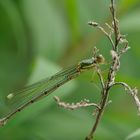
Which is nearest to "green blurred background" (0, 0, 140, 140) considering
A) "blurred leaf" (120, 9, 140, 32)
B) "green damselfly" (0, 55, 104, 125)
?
"blurred leaf" (120, 9, 140, 32)

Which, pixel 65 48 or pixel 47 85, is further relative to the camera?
pixel 65 48

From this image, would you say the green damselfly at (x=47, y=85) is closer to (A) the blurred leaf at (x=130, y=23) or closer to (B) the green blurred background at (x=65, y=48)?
(B) the green blurred background at (x=65, y=48)

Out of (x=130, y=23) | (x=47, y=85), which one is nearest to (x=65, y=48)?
(x=130, y=23)

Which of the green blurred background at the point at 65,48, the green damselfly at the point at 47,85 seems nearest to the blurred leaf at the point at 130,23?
the green blurred background at the point at 65,48

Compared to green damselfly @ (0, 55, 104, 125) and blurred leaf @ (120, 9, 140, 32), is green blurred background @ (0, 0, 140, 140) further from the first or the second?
green damselfly @ (0, 55, 104, 125)

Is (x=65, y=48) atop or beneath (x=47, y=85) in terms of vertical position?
atop

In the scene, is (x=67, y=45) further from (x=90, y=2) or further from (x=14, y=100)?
(x=14, y=100)

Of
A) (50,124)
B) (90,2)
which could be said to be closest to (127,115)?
(50,124)

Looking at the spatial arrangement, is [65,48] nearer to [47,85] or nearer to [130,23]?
[130,23]
